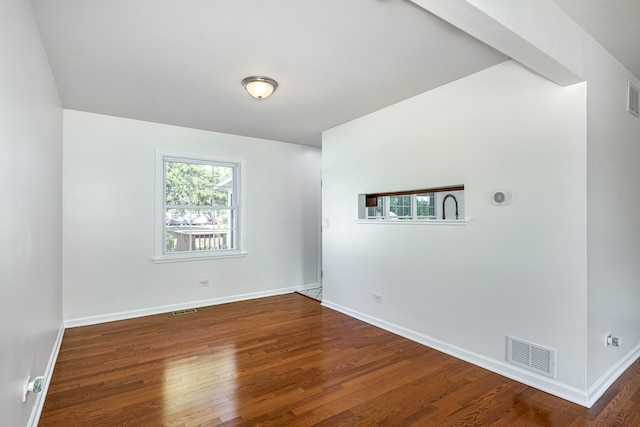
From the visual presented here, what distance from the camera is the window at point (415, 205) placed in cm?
310

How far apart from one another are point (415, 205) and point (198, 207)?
9.58 ft

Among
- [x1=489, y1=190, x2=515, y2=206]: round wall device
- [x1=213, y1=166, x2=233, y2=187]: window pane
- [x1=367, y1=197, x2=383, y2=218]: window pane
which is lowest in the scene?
[x1=367, y1=197, x2=383, y2=218]: window pane

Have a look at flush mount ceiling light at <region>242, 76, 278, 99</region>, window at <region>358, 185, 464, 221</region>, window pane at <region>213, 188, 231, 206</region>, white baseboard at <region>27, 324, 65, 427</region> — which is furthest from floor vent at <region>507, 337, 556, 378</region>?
window pane at <region>213, 188, 231, 206</region>

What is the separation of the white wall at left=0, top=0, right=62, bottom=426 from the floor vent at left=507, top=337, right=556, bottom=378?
3.04 m

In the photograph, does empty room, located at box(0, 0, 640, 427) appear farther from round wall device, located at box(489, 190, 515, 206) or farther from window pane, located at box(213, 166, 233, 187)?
window pane, located at box(213, 166, 233, 187)

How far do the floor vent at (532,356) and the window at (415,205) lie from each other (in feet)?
3.56

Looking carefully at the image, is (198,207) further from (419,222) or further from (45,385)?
(419,222)

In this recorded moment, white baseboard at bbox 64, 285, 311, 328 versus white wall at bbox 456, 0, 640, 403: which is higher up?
white wall at bbox 456, 0, 640, 403

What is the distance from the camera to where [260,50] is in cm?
246

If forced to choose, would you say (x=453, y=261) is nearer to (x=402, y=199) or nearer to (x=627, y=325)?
(x=402, y=199)

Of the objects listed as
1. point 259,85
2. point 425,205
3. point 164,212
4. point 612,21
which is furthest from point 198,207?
point 612,21

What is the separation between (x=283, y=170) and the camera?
214 inches

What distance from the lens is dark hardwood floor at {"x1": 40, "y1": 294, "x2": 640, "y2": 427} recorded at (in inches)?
83.4

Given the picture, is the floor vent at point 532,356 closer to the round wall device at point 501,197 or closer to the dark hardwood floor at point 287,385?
the dark hardwood floor at point 287,385
